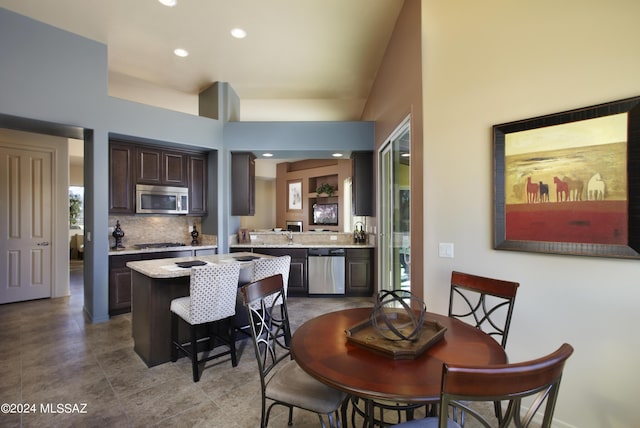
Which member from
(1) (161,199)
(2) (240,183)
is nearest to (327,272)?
(2) (240,183)

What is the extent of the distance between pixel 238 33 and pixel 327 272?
11.8 feet

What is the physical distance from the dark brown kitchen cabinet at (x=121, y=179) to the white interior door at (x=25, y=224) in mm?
1571

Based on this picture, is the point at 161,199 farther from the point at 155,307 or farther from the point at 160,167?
the point at 155,307

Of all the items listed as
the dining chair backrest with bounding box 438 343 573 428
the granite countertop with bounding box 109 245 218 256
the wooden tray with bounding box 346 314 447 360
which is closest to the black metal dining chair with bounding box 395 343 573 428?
the dining chair backrest with bounding box 438 343 573 428

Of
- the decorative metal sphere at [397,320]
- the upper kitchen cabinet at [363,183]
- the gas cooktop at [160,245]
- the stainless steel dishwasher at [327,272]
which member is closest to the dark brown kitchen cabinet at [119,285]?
the gas cooktop at [160,245]

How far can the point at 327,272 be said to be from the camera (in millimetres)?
4816

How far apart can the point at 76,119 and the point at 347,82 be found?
3.89 metres

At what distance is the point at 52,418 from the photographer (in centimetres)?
194

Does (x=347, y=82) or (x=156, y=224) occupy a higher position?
(x=347, y=82)

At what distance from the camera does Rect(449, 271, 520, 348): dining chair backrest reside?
5.76 ft

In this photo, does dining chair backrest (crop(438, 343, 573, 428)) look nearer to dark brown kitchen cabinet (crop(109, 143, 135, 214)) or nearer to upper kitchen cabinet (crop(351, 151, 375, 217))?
upper kitchen cabinet (crop(351, 151, 375, 217))

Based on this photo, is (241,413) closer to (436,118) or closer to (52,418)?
(52,418)

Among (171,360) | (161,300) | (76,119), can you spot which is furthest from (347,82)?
(171,360)

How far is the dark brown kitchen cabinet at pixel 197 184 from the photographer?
15.8ft
